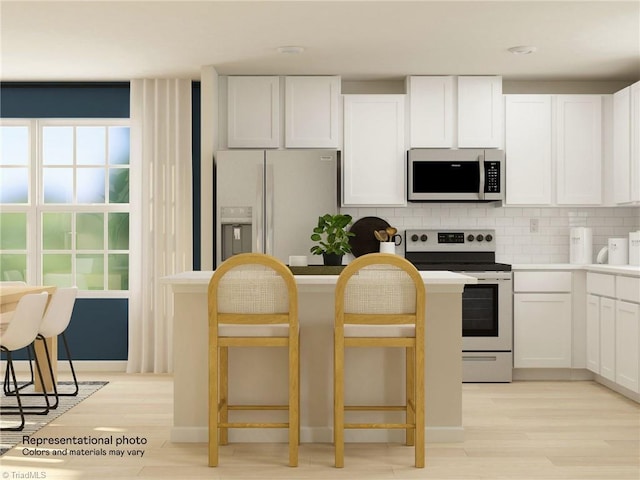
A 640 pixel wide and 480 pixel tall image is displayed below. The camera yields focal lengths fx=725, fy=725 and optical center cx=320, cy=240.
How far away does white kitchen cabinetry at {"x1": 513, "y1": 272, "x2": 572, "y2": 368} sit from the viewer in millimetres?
5844

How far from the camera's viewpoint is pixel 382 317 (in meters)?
3.47

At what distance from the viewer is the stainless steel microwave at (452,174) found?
236 inches

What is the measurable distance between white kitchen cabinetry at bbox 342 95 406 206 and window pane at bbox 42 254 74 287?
2.58m

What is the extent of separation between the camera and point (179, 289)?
153 inches

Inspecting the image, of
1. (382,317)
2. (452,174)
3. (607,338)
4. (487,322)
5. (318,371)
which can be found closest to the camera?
(382,317)

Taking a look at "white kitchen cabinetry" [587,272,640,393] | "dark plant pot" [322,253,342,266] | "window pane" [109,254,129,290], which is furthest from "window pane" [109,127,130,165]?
"white kitchen cabinetry" [587,272,640,393]

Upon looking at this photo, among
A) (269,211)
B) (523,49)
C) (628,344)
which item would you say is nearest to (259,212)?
(269,211)

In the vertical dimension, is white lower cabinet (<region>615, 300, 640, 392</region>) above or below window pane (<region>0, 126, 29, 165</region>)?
below

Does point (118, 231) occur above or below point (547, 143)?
below

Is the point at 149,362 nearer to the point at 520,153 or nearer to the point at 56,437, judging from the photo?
the point at 56,437

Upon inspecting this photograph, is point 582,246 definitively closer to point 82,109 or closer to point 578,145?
point 578,145

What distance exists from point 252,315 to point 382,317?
0.62 m

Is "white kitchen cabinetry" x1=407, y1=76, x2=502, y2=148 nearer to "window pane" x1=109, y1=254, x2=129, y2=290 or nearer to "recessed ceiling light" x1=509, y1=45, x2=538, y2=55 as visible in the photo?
"recessed ceiling light" x1=509, y1=45, x2=538, y2=55

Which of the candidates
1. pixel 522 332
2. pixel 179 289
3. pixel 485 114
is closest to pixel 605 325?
pixel 522 332
